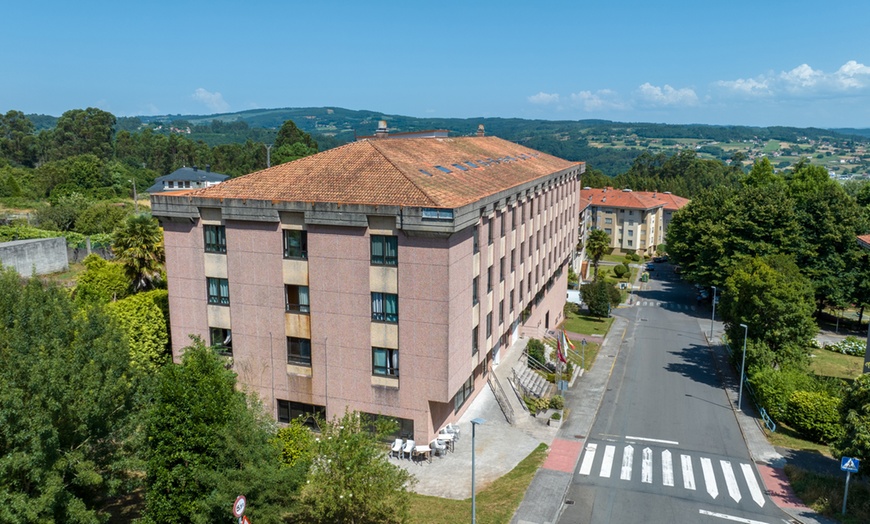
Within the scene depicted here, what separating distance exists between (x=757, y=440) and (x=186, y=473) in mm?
33199

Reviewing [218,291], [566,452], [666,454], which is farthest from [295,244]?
[666,454]

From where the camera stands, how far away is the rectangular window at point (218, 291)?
3831 cm

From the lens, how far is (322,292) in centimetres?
3578

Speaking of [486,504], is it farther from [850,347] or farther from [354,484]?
[850,347]

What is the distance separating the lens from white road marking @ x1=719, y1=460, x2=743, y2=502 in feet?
107

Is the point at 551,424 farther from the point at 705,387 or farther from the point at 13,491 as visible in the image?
the point at 13,491

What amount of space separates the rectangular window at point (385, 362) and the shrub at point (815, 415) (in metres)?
25.5

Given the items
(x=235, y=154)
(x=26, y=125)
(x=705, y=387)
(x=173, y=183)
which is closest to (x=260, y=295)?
(x=705, y=387)

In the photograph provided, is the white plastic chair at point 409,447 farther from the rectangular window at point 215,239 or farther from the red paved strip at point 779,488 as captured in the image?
the red paved strip at point 779,488

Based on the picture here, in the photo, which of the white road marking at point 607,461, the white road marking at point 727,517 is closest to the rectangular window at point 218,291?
the white road marking at point 607,461

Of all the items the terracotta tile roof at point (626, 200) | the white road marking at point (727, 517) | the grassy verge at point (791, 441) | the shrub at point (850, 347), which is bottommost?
the shrub at point (850, 347)

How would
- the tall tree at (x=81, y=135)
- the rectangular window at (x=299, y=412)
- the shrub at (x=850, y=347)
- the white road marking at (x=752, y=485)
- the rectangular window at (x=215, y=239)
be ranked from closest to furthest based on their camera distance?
the white road marking at (x=752, y=485) < the rectangular window at (x=299, y=412) < the rectangular window at (x=215, y=239) < the shrub at (x=850, y=347) < the tall tree at (x=81, y=135)

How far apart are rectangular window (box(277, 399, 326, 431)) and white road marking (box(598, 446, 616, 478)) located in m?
16.0

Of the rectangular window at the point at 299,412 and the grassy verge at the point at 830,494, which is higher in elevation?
the rectangular window at the point at 299,412
